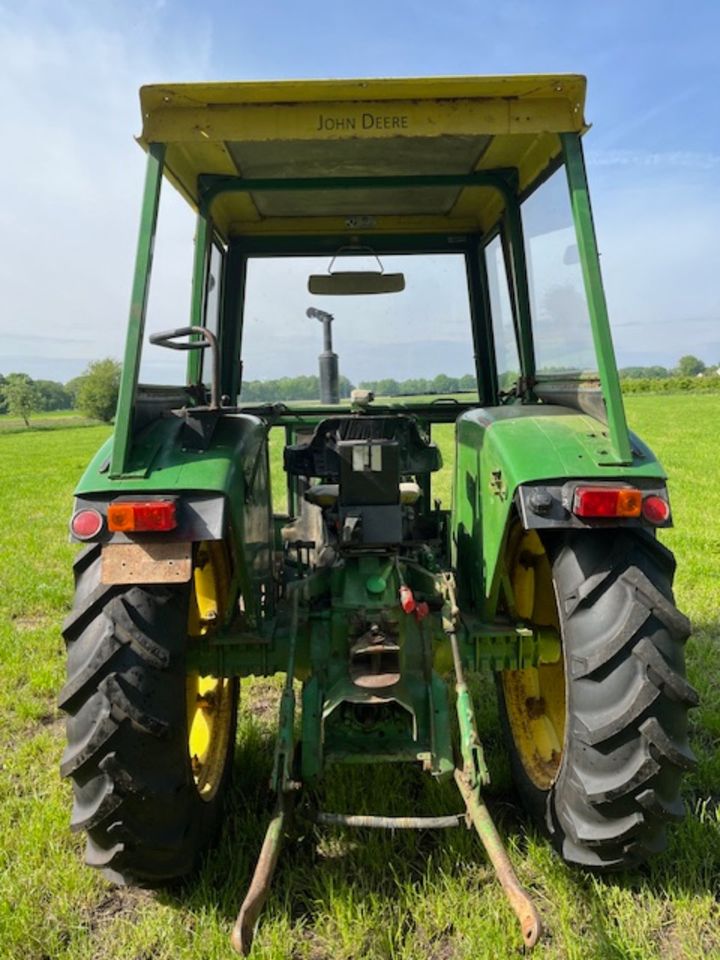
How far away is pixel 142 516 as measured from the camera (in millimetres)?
2045

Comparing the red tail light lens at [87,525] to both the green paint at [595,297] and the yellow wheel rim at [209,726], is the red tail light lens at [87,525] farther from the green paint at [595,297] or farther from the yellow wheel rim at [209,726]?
the green paint at [595,297]

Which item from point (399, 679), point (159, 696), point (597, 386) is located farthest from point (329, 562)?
point (597, 386)

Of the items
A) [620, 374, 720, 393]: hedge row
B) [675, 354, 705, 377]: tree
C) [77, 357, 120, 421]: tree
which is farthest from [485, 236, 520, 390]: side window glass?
[675, 354, 705, 377]: tree

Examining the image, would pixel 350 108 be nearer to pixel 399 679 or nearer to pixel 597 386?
pixel 597 386

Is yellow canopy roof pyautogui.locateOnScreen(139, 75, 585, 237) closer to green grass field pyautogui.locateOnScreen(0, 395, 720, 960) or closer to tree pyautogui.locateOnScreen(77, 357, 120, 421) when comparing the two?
green grass field pyautogui.locateOnScreen(0, 395, 720, 960)

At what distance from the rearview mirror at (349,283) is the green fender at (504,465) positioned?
1.06 meters

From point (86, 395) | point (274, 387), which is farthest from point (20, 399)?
point (274, 387)

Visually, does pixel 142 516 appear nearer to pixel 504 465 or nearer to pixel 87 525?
pixel 87 525

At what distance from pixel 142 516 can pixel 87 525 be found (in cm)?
18

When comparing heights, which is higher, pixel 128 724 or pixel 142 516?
pixel 142 516

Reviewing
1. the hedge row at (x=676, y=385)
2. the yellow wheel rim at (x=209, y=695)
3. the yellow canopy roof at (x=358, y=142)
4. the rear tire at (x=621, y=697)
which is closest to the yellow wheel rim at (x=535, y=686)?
the rear tire at (x=621, y=697)

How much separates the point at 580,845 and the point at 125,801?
51.4 inches

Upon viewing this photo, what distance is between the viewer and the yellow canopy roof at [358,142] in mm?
2152

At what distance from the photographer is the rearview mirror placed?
12.6 feet
